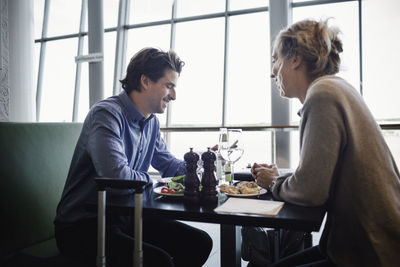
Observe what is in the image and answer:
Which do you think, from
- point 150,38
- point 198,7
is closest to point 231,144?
point 198,7

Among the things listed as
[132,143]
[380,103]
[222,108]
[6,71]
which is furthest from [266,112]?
[132,143]

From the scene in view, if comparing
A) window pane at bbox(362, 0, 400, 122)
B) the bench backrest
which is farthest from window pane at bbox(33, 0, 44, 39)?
the bench backrest

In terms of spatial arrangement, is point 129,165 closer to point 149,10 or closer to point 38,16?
point 149,10

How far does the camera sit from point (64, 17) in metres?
7.48

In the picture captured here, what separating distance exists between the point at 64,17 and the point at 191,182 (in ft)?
24.7

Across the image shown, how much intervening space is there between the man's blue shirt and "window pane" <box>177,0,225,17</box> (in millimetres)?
5034

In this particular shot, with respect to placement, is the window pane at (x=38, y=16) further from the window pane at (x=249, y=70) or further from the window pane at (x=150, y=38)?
the window pane at (x=249, y=70)

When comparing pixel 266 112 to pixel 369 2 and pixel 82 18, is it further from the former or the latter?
pixel 82 18

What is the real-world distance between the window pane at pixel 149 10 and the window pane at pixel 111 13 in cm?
35

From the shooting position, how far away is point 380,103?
5.38m

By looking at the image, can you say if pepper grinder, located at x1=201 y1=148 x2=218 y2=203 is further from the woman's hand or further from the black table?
the woman's hand

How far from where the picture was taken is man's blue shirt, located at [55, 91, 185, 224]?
1.32 metres

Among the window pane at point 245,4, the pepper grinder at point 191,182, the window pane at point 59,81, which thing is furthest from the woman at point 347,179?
the window pane at point 59,81

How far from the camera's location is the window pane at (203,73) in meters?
6.21
